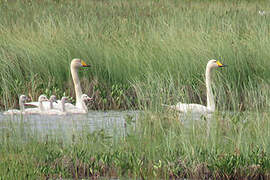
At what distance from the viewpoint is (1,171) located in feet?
23.3

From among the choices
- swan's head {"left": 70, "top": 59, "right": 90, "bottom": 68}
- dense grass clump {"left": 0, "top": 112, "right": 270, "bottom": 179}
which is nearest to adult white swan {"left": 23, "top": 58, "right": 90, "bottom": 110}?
swan's head {"left": 70, "top": 59, "right": 90, "bottom": 68}

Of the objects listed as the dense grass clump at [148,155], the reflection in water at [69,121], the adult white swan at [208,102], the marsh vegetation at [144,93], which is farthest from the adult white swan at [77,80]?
the dense grass clump at [148,155]

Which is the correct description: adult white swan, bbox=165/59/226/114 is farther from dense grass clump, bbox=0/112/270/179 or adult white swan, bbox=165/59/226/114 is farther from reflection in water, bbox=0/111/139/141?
dense grass clump, bbox=0/112/270/179

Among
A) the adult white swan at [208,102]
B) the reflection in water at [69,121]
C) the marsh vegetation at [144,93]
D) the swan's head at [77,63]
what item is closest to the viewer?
the marsh vegetation at [144,93]

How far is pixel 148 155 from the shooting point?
26.0 feet

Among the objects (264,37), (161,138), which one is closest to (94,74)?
(264,37)

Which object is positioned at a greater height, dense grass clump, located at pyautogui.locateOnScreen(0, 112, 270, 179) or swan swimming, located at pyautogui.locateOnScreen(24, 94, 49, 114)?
swan swimming, located at pyautogui.locateOnScreen(24, 94, 49, 114)

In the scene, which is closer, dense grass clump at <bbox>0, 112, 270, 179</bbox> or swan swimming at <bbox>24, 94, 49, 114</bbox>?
dense grass clump at <bbox>0, 112, 270, 179</bbox>

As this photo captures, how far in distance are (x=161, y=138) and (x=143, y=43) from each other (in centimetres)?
737

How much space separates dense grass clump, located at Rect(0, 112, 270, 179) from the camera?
751 centimetres

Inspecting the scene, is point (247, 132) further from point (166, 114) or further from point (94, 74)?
point (94, 74)

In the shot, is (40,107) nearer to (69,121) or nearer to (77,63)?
(69,121)

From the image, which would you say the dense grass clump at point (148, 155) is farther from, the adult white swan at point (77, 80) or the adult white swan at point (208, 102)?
the adult white swan at point (77, 80)

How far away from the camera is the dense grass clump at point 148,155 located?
7.51 m
